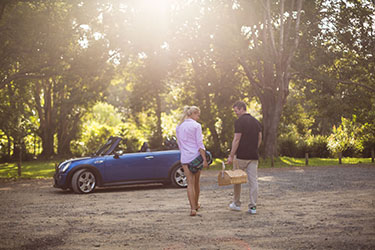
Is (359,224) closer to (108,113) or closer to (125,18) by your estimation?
(125,18)

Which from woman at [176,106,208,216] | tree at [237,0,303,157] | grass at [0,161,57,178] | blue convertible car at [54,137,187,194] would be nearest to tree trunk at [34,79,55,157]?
grass at [0,161,57,178]

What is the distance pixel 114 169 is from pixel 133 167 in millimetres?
508

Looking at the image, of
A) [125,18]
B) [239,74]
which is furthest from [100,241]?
[239,74]

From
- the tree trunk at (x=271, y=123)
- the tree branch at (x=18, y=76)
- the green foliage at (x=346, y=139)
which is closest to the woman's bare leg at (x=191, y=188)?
the tree branch at (x=18, y=76)

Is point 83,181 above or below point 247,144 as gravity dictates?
below

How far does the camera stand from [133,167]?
13477 mm

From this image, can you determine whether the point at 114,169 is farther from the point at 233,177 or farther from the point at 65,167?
the point at 233,177

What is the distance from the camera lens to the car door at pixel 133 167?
13.4 meters

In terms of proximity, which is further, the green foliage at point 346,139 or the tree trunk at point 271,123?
the green foliage at point 346,139

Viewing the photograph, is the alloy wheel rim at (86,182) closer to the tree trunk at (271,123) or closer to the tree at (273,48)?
the tree at (273,48)

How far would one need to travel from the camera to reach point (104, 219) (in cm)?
866

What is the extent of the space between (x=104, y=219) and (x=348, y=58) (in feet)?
69.3

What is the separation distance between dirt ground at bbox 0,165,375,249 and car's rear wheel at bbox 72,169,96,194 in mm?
355

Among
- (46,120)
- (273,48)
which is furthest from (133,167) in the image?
(46,120)
